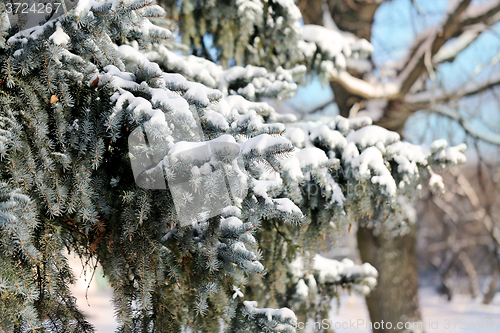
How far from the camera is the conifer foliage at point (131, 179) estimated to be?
128 cm

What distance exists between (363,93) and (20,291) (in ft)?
14.1

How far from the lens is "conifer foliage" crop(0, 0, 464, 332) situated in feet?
4.20

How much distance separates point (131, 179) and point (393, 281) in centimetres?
455

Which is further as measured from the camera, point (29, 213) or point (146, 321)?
point (146, 321)

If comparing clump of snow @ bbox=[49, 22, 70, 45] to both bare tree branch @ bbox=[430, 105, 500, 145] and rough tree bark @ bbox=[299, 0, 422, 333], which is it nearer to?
rough tree bark @ bbox=[299, 0, 422, 333]

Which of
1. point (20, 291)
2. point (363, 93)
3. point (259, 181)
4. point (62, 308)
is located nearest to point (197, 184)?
point (259, 181)

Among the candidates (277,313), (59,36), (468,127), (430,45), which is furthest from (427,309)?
(59,36)

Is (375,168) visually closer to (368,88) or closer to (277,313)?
(277,313)

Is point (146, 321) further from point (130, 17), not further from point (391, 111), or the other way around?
point (391, 111)

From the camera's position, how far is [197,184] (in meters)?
1.27

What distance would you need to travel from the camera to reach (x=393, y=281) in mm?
4883

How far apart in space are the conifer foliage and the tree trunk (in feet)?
11.7

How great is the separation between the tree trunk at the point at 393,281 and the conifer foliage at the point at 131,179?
3.55m

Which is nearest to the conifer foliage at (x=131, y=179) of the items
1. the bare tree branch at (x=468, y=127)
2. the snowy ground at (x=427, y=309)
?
the bare tree branch at (x=468, y=127)
